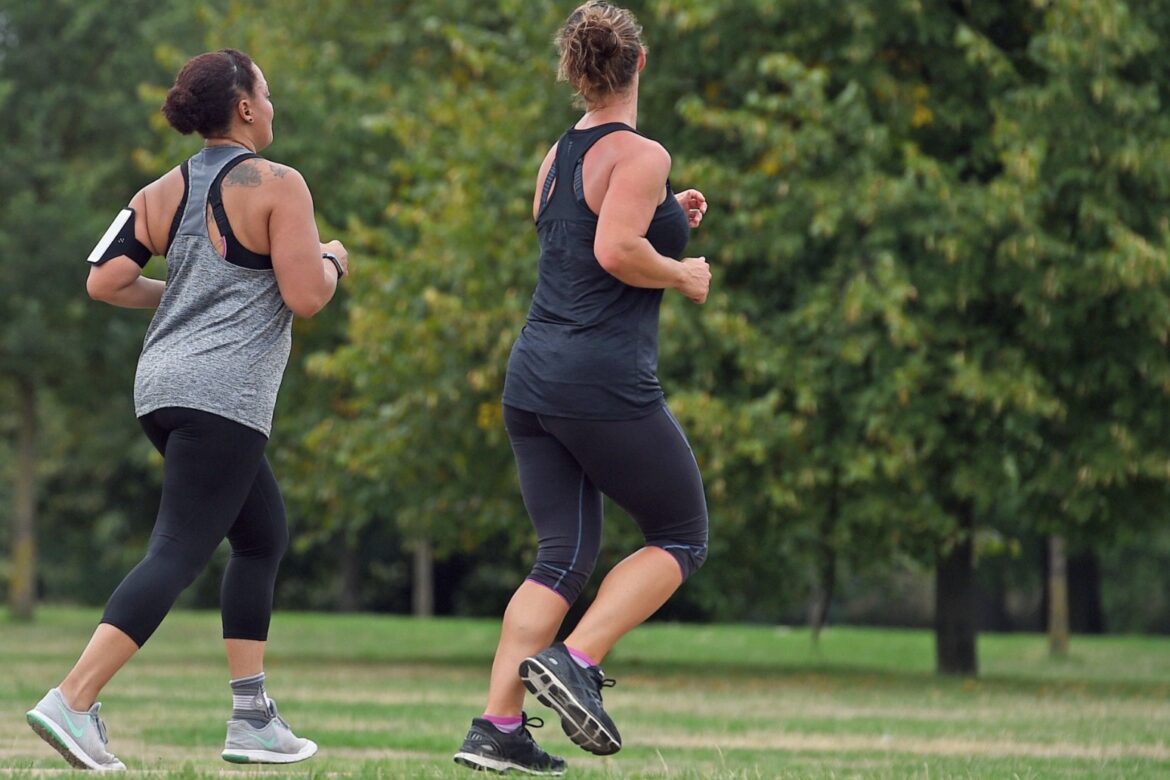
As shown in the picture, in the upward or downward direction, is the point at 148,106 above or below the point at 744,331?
above

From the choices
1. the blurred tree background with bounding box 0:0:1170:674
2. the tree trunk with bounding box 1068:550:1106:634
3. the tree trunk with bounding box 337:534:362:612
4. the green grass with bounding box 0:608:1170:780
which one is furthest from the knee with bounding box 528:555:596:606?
the tree trunk with bounding box 337:534:362:612

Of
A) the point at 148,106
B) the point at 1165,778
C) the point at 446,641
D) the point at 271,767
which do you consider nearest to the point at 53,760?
the point at 271,767

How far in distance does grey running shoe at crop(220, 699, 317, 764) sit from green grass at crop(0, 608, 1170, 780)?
5 centimetres

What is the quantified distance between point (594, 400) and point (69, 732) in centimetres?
169

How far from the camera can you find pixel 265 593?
564cm

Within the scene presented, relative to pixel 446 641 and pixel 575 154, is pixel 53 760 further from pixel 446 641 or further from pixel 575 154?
pixel 446 641

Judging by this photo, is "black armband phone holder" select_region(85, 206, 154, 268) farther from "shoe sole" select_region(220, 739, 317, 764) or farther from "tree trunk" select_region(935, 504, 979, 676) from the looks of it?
"tree trunk" select_region(935, 504, 979, 676)

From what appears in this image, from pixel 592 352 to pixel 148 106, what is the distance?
854 inches

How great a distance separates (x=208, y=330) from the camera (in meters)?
5.30

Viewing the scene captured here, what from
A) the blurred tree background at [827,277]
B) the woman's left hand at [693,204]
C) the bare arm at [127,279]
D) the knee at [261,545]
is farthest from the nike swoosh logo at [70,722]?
the blurred tree background at [827,277]

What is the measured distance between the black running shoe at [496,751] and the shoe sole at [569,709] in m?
0.19

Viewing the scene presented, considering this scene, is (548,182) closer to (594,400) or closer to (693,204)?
(693,204)

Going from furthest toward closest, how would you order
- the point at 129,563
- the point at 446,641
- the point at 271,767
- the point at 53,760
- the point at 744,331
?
the point at 129,563, the point at 446,641, the point at 744,331, the point at 53,760, the point at 271,767

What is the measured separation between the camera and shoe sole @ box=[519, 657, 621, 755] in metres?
4.89
